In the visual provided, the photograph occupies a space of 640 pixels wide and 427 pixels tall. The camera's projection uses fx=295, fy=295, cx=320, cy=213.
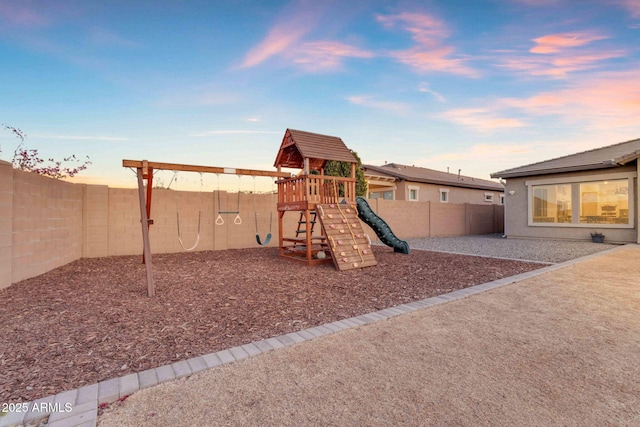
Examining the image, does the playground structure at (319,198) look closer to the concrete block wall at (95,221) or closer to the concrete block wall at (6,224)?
the concrete block wall at (95,221)

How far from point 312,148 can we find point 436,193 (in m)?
13.4

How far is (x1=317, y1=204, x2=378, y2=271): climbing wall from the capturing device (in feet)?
21.5

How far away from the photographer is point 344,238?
696 cm

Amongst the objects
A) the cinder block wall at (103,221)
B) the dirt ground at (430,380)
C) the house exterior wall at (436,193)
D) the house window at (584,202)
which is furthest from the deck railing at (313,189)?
the house window at (584,202)

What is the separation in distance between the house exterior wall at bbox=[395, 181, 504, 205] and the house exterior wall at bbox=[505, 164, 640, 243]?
4.65 m

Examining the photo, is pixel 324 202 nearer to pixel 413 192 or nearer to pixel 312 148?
pixel 312 148

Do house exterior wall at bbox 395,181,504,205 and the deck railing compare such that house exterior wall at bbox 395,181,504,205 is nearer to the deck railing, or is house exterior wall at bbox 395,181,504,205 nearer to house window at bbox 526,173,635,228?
house window at bbox 526,173,635,228

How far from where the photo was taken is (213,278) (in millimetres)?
5578

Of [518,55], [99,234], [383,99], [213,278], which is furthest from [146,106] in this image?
[518,55]

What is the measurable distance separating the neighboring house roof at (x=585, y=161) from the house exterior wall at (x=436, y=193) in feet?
→ 13.9

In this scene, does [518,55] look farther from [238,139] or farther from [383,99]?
[238,139]

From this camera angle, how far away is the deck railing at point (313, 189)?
24.3ft

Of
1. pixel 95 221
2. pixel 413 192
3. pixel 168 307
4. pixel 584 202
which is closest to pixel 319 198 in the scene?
pixel 168 307

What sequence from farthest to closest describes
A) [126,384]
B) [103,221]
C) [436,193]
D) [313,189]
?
[436,193] < [103,221] < [313,189] < [126,384]
